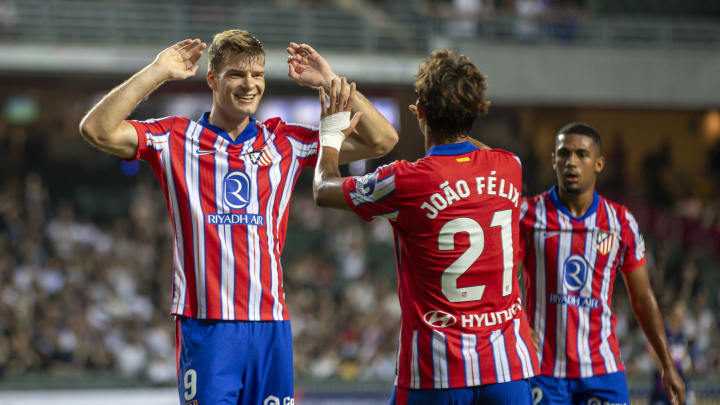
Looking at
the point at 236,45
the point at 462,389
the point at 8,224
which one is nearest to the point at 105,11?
the point at 8,224

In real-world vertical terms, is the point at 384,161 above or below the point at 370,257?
above

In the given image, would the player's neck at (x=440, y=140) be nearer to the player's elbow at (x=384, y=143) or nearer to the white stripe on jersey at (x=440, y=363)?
the player's elbow at (x=384, y=143)

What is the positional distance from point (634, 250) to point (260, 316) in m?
2.42

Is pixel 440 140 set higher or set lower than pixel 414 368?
higher

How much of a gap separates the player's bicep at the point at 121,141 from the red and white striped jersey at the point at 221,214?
1.6 inches

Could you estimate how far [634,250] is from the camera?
519 centimetres

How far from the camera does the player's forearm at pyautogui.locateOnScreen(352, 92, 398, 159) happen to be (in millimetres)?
4355

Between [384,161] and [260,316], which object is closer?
[260,316]

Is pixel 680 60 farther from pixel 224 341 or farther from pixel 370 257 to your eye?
pixel 224 341

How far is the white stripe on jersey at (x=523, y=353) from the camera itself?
Answer: 378 centimetres

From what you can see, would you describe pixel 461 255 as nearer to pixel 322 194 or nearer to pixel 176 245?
pixel 322 194

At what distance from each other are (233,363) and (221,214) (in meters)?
0.70

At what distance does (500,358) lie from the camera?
3730 mm

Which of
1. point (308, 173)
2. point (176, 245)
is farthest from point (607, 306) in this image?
point (308, 173)
